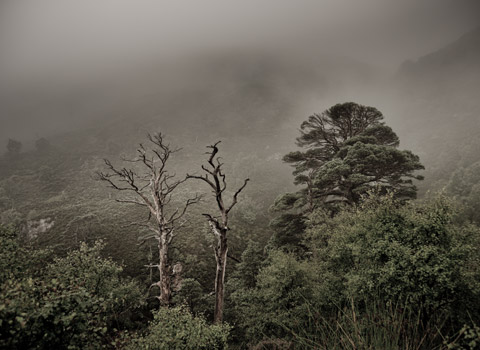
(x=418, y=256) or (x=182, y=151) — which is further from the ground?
(x=182, y=151)

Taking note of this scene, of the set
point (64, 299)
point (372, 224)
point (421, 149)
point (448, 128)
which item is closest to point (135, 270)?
point (64, 299)

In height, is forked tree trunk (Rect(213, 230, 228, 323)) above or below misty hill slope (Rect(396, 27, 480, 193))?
below

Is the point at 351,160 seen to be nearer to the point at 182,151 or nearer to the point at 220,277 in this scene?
the point at 220,277

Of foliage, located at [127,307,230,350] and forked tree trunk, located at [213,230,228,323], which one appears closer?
foliage, located at [127,307,230,350]

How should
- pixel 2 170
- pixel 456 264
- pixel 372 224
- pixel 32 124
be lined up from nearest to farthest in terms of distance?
pixel 456 264 < pixel 372 224 < pixel 2 170 < pixel 32 124

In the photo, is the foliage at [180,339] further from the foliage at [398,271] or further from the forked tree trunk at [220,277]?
the foliage at [398,271]

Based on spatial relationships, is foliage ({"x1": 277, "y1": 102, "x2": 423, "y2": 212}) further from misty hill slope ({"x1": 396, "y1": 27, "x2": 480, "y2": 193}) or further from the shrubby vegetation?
misty hill slope ({"x1": 396, "y1": 27, "x2": 480, "y2": 193})

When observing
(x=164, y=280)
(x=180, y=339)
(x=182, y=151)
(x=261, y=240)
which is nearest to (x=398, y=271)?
(x=180, y=339)

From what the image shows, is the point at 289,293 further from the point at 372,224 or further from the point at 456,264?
the point at 456,264

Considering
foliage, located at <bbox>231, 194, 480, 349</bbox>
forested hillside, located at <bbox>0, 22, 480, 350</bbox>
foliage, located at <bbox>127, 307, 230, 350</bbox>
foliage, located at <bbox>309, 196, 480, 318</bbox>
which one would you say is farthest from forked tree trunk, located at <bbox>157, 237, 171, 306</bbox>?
foliage, located at <bbox>309, 196, 480, 318</bbox>

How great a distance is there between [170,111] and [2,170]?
55.8 meters

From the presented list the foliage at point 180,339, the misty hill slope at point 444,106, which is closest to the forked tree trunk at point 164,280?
the foliage at point 180,339

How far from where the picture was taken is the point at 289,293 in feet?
33.3

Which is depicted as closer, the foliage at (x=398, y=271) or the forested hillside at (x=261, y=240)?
the forested hillside at (x=261, y=240)
